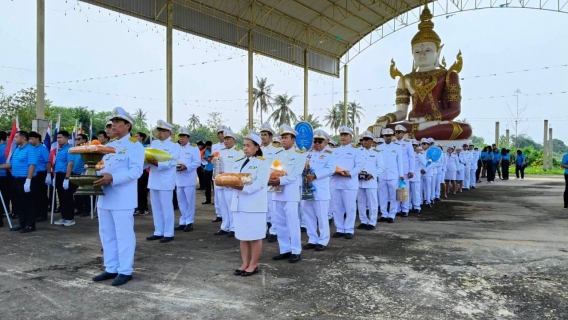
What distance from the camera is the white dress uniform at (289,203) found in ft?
15.8

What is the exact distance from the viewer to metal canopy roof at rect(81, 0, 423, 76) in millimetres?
15628

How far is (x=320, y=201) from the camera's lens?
17.8 feet

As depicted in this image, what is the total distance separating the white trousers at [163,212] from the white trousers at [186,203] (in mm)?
817

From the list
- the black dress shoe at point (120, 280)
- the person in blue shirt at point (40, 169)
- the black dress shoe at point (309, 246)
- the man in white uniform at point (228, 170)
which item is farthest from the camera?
the person in blue shirt at point (40, 169)

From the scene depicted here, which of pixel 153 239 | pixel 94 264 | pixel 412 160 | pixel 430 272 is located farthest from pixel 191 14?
pixel 430 272

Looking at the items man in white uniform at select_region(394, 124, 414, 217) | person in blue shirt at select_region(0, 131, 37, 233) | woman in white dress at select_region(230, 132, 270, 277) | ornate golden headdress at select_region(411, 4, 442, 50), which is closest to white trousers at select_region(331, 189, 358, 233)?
woman in white dress at select_region(230, 132, 270, 277)

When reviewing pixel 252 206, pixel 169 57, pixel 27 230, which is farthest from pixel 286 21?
pixel 252 206

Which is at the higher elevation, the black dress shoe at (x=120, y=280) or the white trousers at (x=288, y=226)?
the white trousers at (x=288, y=226)

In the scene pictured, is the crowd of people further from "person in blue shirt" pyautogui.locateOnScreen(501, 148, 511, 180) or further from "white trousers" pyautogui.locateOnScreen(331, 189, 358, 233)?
"person in blue shirt" pyautogui.locateOnScreen(501, 148, 511, 180)

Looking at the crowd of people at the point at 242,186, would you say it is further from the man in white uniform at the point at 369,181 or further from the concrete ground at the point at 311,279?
the concrete ground at the point at 311,279

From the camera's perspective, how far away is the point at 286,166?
4809 mm

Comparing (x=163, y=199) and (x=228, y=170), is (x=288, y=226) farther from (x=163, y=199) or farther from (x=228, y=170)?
(x=163, y=199)

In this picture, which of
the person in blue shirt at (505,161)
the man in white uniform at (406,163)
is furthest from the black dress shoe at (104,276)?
the person in blue shirt at (505,161)

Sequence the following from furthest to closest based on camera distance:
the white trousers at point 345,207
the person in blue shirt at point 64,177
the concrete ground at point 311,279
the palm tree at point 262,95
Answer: the palm tree at point 262,95 < the person in blue shirt at point 64,177 < the white trousers at point 345,207 < the concrete ground at point 311,279
